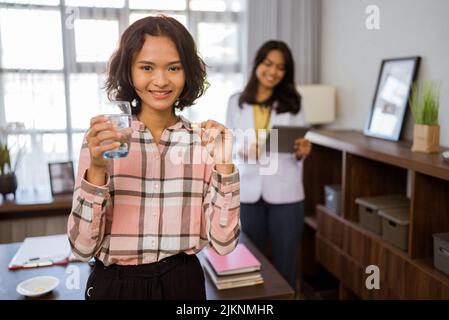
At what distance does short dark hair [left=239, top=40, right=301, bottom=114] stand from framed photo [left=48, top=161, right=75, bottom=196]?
1436 mm

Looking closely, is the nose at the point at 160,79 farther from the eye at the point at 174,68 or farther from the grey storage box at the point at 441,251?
the grey storage box at the point at 441,251

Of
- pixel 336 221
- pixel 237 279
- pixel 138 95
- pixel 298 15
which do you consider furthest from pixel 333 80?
pixel 138 95

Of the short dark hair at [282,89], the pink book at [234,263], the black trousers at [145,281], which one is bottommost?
the pink book at [234,263]

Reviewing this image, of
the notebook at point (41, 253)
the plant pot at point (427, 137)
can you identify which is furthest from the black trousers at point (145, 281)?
the plant pot at point (427, 137)

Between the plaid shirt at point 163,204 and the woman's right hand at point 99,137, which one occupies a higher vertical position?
the woman's right hand at point 99,137

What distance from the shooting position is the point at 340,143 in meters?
2.37

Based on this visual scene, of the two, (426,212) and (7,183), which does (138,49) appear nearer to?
(426,212)

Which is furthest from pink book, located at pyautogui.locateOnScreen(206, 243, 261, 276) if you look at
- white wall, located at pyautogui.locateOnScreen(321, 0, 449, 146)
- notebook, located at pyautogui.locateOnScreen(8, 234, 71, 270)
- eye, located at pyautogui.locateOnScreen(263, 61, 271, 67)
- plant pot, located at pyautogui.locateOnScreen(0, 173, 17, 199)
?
plant pot, located at pyautogui.locateOnScreen(0, 173, 17, 199)

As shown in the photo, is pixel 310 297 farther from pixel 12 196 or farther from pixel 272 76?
pixel 12 196

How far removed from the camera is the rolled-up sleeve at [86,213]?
887mm

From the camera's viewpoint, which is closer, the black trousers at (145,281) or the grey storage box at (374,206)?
the black trousers at (145,281)

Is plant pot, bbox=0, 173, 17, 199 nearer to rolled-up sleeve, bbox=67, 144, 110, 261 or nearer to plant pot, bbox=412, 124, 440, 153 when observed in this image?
rolled-up sleeve, bbox=67, 144, 110, 261

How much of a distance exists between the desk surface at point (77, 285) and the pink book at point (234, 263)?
56mm
